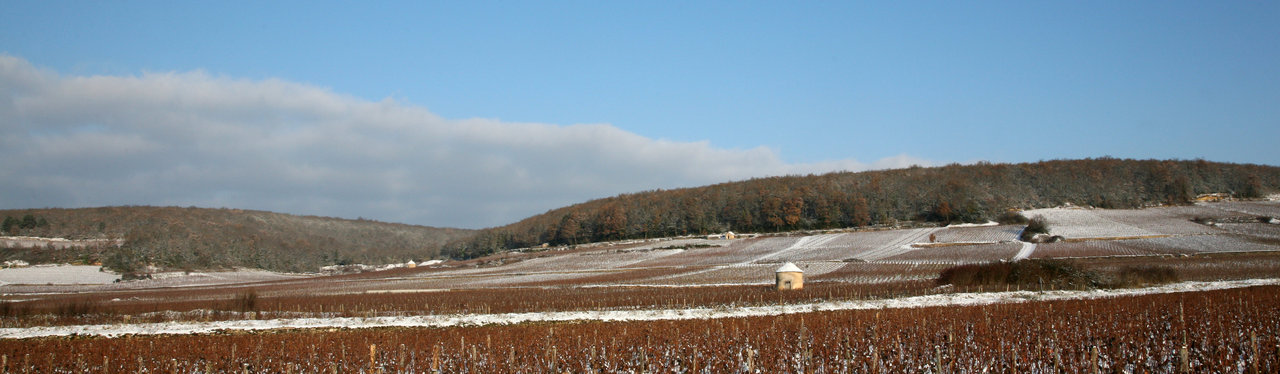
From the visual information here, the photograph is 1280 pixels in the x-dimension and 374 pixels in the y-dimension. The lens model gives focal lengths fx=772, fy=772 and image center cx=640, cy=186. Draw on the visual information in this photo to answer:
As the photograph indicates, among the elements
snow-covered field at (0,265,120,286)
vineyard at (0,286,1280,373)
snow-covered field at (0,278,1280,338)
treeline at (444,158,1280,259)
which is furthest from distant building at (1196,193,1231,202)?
snow-covered field at (0,265,120,286)

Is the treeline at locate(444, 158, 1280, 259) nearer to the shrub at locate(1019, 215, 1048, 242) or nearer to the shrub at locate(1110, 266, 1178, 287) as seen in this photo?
the shrub at locate(1019, 215, 1048, 242)

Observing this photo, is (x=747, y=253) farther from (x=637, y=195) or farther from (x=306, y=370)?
(x=637, y=195)

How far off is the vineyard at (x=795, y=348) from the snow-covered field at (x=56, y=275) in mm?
A: 64763

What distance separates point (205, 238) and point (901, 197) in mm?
103406

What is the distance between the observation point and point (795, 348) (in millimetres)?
14820

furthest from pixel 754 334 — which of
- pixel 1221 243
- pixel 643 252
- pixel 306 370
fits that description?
pixel 643 252

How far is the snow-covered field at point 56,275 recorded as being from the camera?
72.6 metres

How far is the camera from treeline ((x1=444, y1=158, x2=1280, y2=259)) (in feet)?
326

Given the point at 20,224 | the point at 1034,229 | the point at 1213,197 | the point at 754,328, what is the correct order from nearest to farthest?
the point at 754,328
the point at 1034,229
the point at 1213,197
the point at 20,224

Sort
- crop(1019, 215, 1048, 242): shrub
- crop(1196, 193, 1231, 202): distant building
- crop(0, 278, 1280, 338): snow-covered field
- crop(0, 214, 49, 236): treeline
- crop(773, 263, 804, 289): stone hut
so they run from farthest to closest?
crop(0, 214, 49, 236): treeline
crop(1196, 193, 1231, 202): distant building
crop(1019, 215, 1048, 242): shrub
crop(773, 263, 804, 289): stone hut
crop(0, 278, 1280, 338): snow-covered field

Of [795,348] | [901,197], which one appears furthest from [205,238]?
[795,348]

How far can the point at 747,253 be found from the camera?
246 feet

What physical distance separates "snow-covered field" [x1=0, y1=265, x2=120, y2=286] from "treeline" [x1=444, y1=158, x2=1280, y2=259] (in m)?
58.1

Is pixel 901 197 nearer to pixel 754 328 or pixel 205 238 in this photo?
pixel 754 328
